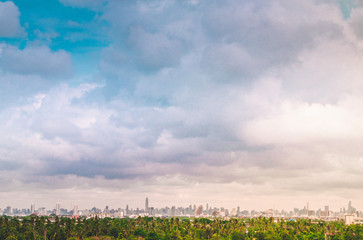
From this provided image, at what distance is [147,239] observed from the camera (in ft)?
642

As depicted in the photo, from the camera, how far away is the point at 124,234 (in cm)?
19738

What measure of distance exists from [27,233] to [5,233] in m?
9.13

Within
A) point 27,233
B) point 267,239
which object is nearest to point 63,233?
point 27,233

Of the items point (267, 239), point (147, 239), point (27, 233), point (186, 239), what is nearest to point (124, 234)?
point (147, 239)

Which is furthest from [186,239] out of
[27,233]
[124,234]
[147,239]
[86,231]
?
[27,233]

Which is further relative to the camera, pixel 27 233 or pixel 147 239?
pixel 147 239

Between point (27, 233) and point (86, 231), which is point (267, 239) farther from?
point (27, 233)

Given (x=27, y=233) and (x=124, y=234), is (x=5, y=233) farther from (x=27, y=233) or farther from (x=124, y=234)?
(x=124, y=234)

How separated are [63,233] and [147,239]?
4469cm

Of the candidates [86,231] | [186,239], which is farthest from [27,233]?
[186,239]

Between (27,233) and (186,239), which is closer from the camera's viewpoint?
(27,233)

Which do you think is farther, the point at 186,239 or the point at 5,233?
the point at 186,239

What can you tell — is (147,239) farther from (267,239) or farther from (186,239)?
(267,239)

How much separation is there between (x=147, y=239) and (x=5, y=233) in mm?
67649
